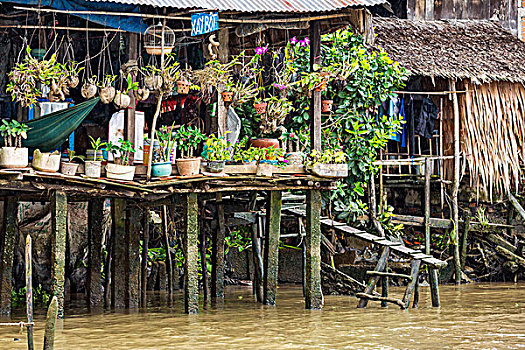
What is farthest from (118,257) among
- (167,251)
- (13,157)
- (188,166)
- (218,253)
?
(13,157)

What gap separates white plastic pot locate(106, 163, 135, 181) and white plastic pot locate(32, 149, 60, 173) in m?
0.68

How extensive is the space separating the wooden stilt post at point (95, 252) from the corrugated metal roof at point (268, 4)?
11.7ft

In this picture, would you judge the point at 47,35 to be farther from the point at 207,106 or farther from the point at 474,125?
the point at 474,125

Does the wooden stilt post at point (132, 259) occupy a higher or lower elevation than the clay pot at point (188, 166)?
lower

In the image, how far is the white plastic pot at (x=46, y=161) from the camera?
1030 centimetres

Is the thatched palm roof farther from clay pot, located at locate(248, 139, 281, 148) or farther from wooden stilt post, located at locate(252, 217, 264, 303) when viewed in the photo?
clay pot, located at locate(248, 139, 281, 148)

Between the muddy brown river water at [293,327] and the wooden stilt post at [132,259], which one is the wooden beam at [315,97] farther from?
the wooden stilt post at [132,259]

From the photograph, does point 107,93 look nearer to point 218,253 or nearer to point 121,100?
point 121,100

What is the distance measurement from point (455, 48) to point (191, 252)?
9246 millimetres

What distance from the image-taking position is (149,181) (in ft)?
36.9

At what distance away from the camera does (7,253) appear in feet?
41.0

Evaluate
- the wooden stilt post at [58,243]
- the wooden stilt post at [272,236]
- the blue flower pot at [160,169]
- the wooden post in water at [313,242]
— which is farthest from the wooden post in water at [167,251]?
the wooden stilt post at [58,243]

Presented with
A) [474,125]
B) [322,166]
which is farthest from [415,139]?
[322,166]

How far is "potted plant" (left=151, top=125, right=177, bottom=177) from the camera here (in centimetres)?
1123
